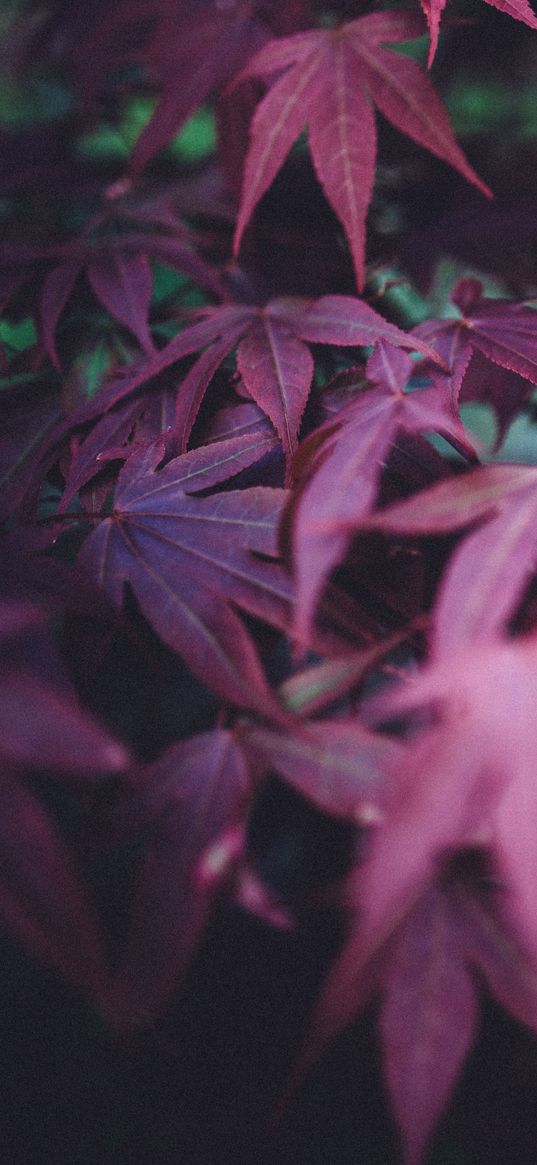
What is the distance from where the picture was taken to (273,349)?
0.55m

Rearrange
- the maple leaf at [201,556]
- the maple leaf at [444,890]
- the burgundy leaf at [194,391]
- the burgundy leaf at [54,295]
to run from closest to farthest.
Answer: the maple leaf at [444,890] < the maple leaf at [201,556] < the burgundy leaf at [194,391] < the burgundy leaf at [54,295]

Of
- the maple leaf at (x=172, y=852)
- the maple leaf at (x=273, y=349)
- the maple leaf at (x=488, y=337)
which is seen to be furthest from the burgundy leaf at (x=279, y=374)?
the maple leaf at (x=172, y=852)

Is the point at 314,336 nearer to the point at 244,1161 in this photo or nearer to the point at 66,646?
the point at 66,646

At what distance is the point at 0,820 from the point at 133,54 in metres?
0.90

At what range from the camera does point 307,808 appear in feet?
2.26

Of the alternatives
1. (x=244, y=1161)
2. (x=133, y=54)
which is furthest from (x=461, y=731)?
(x=133, y=54)

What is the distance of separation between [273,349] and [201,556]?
0.18m

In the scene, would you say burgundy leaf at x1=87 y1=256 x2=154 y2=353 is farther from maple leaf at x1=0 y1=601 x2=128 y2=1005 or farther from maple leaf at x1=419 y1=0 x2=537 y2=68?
maple leaf at x1=0 y1=601 x2=128 y2=1005

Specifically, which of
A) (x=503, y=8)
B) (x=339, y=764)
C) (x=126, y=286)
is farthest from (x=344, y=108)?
(x=339, y=764)

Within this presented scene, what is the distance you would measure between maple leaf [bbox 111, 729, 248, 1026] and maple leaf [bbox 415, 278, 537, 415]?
0.31 meters

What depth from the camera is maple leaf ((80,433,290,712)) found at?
406 millimetres

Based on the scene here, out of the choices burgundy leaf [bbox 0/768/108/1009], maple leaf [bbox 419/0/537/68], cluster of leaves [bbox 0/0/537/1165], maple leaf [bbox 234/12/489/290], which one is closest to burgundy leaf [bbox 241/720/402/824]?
cluster of leaves [bbox 0/0/537/1165]

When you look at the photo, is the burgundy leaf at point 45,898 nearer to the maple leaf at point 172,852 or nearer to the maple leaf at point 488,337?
the maple leaf at point 172,852

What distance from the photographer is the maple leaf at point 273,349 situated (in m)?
0.50
